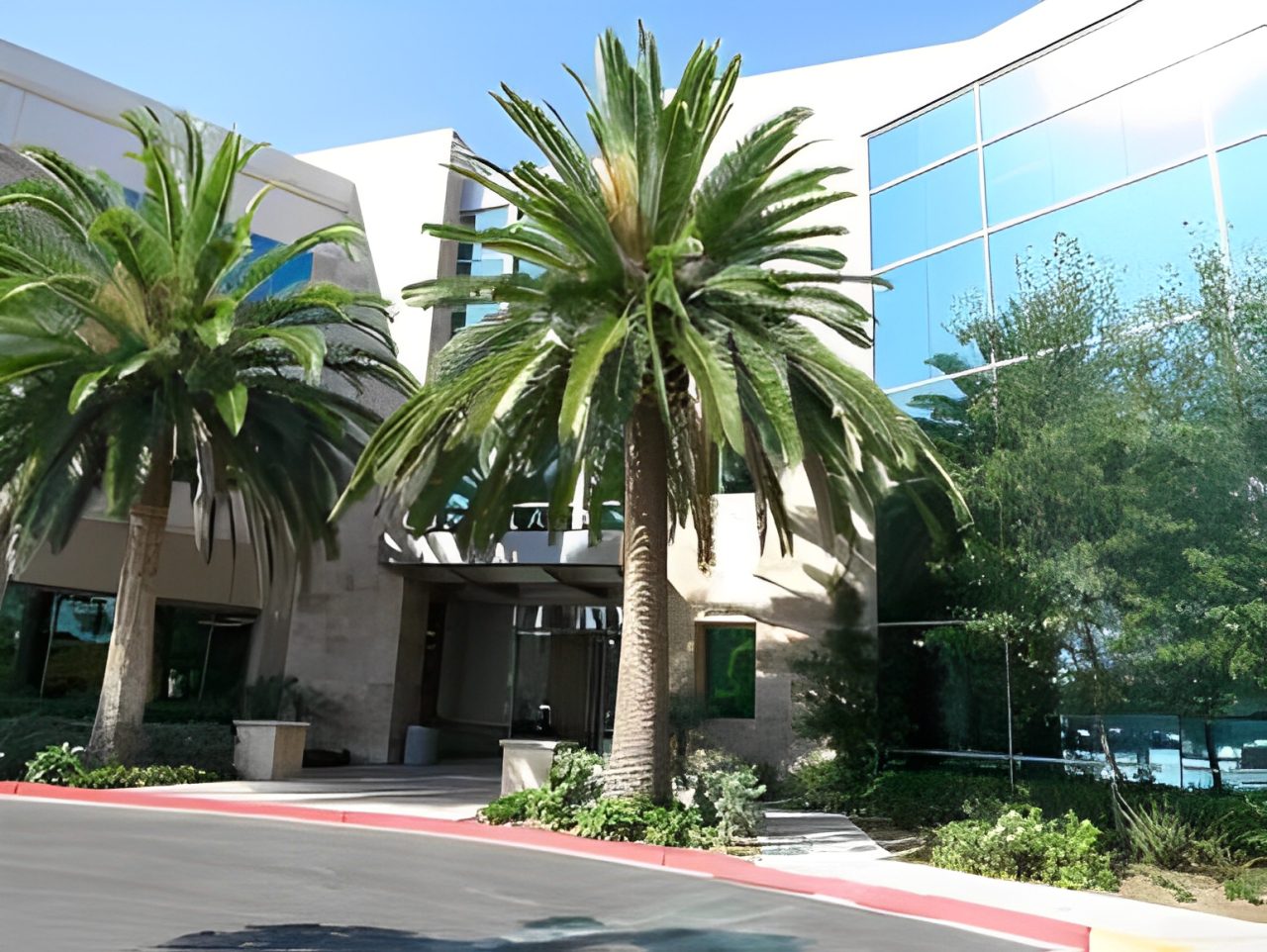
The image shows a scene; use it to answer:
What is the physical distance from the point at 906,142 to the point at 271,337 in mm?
12557

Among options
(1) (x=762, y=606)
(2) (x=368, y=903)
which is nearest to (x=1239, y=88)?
(1) (x=762, y=606)

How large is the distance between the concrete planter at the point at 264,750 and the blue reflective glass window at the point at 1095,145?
15.7m

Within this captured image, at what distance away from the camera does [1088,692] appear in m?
14.4

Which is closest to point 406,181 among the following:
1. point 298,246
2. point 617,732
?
point 298,246

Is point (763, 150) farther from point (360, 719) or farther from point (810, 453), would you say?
point (360, 719)

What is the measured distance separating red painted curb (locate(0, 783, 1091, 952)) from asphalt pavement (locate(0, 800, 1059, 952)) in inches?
17.1

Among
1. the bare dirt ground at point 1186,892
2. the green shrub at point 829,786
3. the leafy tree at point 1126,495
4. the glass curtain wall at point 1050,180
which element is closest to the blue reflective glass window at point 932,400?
the glass curtain wall at point 1050,180

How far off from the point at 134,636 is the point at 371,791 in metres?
4.81

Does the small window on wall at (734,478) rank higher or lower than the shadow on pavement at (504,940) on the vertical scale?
higher

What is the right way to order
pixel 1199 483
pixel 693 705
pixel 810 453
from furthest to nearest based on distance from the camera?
pixel 693 705
pixel 810 453
pixel 1199 483

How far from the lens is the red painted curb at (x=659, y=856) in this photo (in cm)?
920

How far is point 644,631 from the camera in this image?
14.5 metres

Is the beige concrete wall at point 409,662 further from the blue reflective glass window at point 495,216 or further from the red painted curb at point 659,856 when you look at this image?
the blue reflective glass window at point 495,216

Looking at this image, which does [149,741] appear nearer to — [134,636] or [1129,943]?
[134,636]
